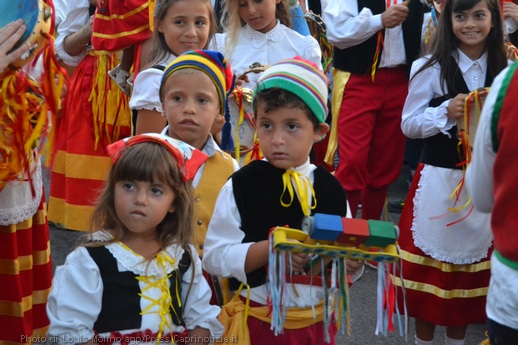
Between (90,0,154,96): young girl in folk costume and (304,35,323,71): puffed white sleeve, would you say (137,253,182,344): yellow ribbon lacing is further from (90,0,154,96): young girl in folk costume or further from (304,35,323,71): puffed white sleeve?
(304,35,323,71): puffed white sleeve

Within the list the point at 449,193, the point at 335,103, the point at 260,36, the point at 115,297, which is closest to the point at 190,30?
the point at 260,36

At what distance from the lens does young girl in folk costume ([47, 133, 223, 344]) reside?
2635 millimetres

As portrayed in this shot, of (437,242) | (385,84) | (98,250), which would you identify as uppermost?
(385,84)

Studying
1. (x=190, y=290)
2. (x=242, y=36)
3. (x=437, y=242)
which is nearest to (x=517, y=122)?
(x=190, y=290)

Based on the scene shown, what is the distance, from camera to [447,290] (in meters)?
4.11

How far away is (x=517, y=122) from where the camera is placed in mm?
2340

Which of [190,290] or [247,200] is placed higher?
[247,200]

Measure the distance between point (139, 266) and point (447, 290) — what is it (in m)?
1.95

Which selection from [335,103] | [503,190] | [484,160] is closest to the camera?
[503,190]

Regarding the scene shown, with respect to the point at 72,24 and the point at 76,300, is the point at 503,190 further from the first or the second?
the point at 72,24

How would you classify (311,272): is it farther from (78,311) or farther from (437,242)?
(437,242)

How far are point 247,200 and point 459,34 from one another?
1802 mm

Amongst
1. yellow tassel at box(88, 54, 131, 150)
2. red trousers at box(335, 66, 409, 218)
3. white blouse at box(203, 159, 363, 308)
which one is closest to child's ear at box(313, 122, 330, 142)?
white blouse at box(203, 159, 363, 308)

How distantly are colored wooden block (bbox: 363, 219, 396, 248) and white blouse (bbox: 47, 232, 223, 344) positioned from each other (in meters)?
0.66
